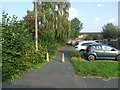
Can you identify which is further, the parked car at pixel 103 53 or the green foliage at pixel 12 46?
the parked car at pixel 103 53

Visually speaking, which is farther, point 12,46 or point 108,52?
point 108,52

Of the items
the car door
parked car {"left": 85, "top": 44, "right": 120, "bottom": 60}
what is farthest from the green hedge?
the car door

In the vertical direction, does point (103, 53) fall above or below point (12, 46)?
below

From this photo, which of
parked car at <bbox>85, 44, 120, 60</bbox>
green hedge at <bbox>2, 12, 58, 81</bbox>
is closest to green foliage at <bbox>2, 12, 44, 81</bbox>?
green hedge at <bbox>2, 12, 58, 81</bbox>

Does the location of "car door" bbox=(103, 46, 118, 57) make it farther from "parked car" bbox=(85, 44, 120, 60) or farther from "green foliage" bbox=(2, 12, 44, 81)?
"green foliage" bbox=(2, 12, 44, 81)

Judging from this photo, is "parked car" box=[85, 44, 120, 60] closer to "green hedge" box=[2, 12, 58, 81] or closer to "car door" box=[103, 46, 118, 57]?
"car door" box=[103, 46, 118, 57]

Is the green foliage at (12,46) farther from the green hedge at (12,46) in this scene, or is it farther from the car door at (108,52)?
the car door at (108,52)

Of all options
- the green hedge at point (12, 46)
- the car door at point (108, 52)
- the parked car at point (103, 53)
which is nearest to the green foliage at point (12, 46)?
the green hedge at point (12, 46)

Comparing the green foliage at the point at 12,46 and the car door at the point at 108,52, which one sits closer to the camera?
the green foliage at the point at 12,46

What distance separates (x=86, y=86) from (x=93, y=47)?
1129 centimetres

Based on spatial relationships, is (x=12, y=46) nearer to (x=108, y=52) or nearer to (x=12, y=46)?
(x=12, y=46)

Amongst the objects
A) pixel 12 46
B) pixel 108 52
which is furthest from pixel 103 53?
pixel 12 46

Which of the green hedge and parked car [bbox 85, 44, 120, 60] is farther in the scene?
parked car [bbox 85, 44, 120, 60]

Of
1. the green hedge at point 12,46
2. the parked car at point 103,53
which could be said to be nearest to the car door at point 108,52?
the parked car at point 103,53
